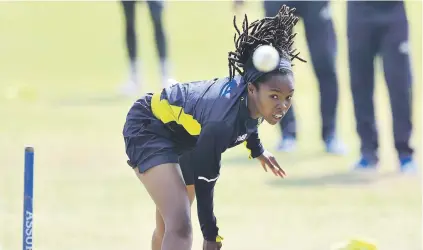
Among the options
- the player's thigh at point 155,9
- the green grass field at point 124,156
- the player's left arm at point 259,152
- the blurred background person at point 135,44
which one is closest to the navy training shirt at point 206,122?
the player's left arm at point 259,152

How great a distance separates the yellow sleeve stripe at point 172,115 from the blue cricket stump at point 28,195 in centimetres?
73

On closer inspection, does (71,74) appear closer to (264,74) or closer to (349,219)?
(349,219)

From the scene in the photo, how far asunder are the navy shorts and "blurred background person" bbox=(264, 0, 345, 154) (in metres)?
4.79

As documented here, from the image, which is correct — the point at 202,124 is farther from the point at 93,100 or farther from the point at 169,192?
the point at 93,100

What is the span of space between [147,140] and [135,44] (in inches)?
318

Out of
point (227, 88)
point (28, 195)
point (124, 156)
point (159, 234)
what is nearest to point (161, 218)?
point (159, 234)

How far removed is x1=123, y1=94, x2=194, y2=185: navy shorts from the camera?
18.2ft

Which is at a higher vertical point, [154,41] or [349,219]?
[154,41]

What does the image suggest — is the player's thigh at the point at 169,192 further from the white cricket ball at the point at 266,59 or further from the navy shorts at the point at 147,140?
the white cricket ball at the point at 266,59

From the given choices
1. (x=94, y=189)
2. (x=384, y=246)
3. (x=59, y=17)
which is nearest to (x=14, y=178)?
(x=94, y=189)

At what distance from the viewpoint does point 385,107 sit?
1172cm

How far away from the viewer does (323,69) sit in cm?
1047

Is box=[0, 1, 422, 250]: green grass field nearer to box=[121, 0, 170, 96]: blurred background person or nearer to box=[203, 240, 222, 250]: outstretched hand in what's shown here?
box=[121, 0, 170, 96]: blurred background person

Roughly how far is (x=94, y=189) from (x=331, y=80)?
9.41 ft
